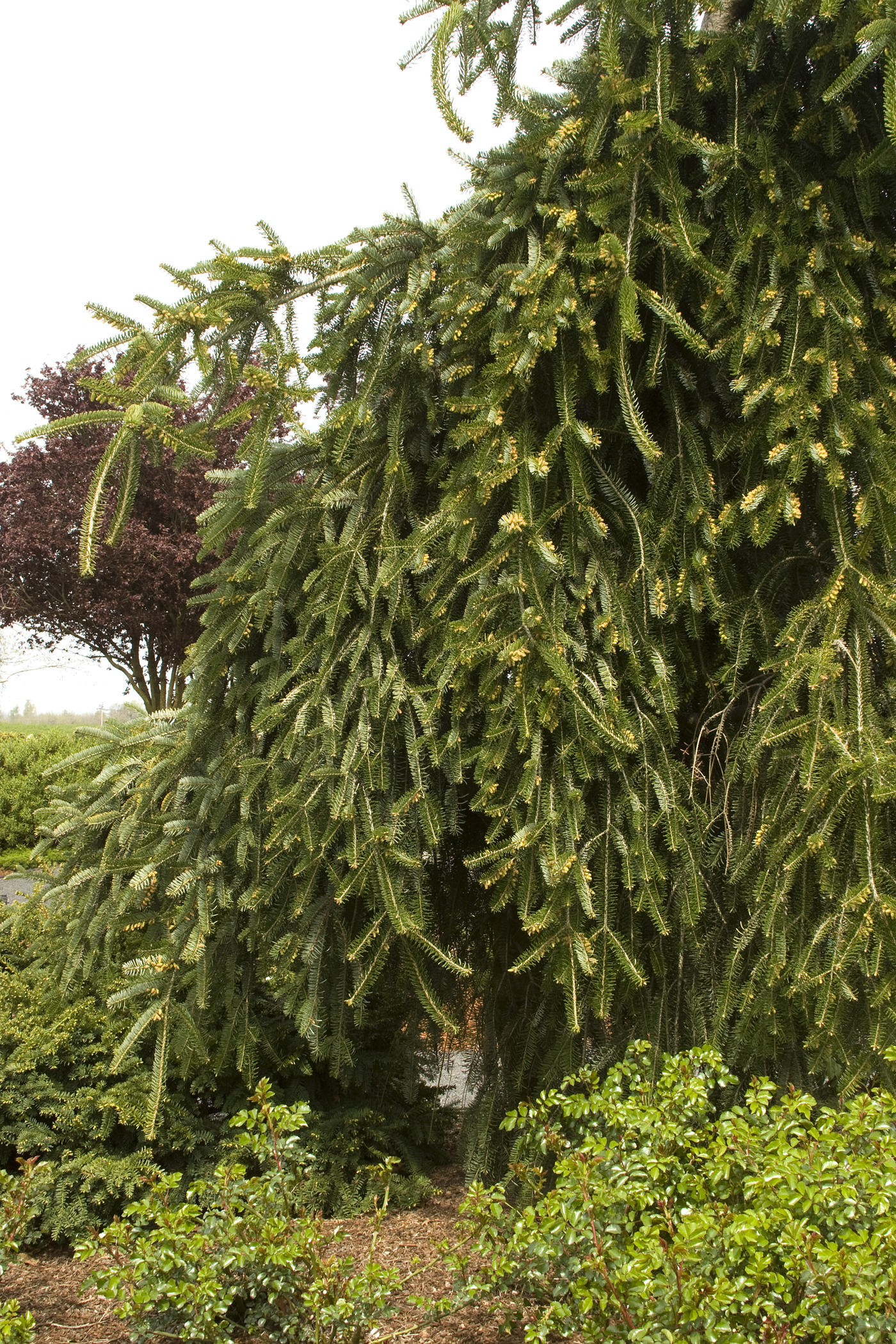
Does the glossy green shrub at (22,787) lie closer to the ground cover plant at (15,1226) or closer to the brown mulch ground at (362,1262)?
the brown mulch ground at (362,1262)

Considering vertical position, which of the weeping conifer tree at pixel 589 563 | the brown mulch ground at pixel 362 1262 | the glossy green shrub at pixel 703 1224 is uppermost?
the weeping conifer tree at pixel 589 563

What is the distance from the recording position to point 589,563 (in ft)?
8.49

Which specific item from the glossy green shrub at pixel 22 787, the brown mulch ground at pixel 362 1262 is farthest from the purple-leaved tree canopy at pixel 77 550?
the brown mulch ground at pixel 362 1262

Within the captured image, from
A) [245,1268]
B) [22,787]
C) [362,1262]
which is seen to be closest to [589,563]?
[245,1268]

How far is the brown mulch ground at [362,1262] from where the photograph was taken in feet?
8.41

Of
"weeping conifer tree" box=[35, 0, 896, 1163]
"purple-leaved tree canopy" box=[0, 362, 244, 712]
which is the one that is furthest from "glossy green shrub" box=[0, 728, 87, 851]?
"weeping conifer tree" box=[35, 0, 896, 1163]

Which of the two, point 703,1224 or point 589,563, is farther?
point 589,563

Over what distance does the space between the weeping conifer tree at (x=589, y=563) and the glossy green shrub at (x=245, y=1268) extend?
20.0 inches

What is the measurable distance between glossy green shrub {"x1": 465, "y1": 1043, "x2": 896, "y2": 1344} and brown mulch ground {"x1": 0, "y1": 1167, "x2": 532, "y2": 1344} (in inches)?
13.0

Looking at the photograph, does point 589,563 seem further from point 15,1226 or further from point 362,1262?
point 15,1226

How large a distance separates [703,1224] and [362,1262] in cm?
158

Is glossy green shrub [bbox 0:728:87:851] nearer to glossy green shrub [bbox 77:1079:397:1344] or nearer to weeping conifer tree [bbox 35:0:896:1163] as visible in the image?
weeping conifer tree [bbox 35:0:896:1163]

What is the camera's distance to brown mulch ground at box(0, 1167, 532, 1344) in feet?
8.41

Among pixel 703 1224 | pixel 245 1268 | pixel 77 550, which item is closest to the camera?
pixel 703 1224
